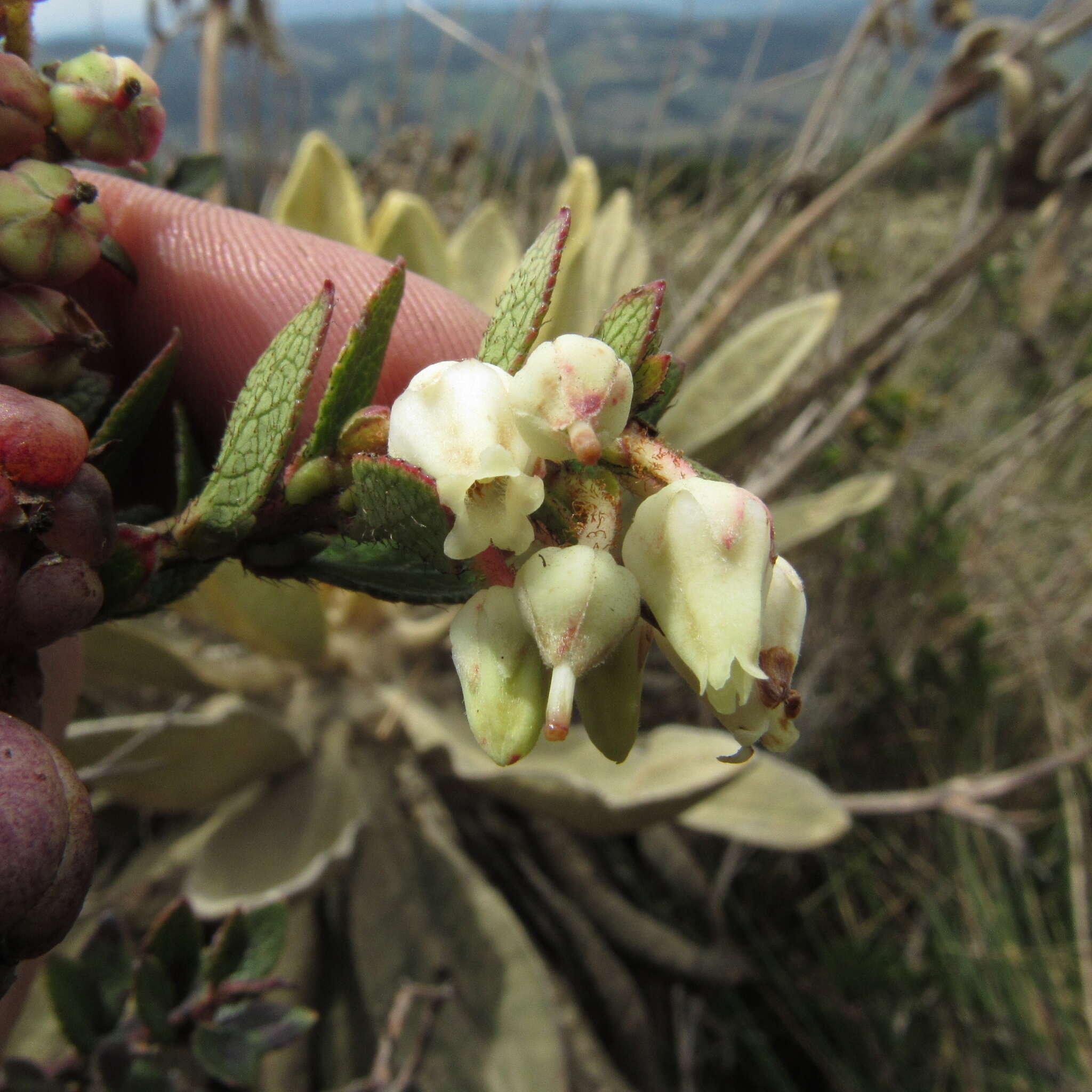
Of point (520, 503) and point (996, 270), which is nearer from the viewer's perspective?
point (520, 503)

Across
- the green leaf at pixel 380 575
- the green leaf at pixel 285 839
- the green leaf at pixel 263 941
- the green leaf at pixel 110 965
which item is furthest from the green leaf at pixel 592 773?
the green leaf at pixel 380 575

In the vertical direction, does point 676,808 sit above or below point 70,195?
below

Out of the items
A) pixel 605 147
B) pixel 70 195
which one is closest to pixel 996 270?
pixel 605 147

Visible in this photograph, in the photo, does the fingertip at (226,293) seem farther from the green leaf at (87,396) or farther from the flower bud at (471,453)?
the flower bud at (471,453)

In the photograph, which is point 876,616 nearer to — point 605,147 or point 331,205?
point 331,205

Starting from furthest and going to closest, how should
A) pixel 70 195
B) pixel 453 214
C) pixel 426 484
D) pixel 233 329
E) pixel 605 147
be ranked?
pixel 605 147 → pixel 453 214 → pixel 233 329 → pixel 70 195 → pixel 426 484
